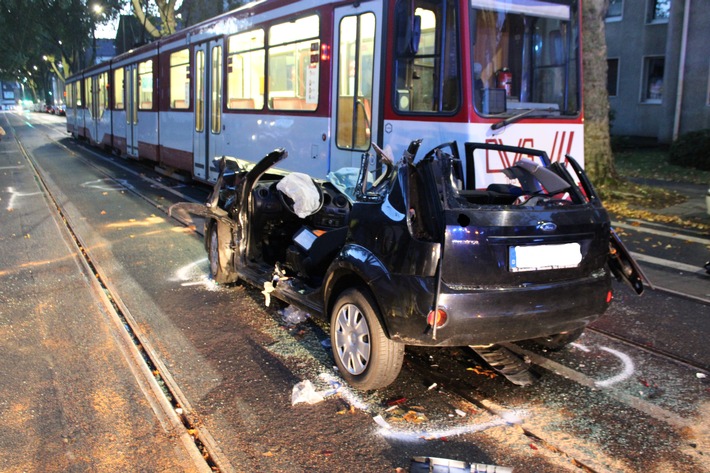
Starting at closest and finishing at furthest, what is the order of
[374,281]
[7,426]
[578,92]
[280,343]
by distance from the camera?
[7,426]
[374,281]
[280,343]
[578,92]

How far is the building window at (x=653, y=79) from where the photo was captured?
78.8 feet

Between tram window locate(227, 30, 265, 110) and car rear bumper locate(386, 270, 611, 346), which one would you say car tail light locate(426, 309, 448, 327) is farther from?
tram window locate(227, 30, 265, 110)

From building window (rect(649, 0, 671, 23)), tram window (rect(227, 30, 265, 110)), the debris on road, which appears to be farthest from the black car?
building window (rect(649, 0, 671, 23))

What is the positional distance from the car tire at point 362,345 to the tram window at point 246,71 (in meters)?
A: 6.91

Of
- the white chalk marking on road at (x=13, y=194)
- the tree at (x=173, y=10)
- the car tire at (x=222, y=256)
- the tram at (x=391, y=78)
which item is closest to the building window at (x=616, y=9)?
the tree at (x=173, y=10)

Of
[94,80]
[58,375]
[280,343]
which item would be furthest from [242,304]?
[94,80]

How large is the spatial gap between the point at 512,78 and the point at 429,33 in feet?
3.61

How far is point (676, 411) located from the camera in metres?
3.86

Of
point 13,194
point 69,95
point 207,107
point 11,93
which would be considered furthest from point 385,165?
point 11,93

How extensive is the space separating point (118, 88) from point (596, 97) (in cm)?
1499

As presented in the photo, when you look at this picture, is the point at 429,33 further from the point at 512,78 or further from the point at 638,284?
the point at 638,284

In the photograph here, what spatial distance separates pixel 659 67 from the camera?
952 inches

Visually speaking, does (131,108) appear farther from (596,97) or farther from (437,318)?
(437,318)

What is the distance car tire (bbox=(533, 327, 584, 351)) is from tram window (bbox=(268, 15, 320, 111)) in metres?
5.13
